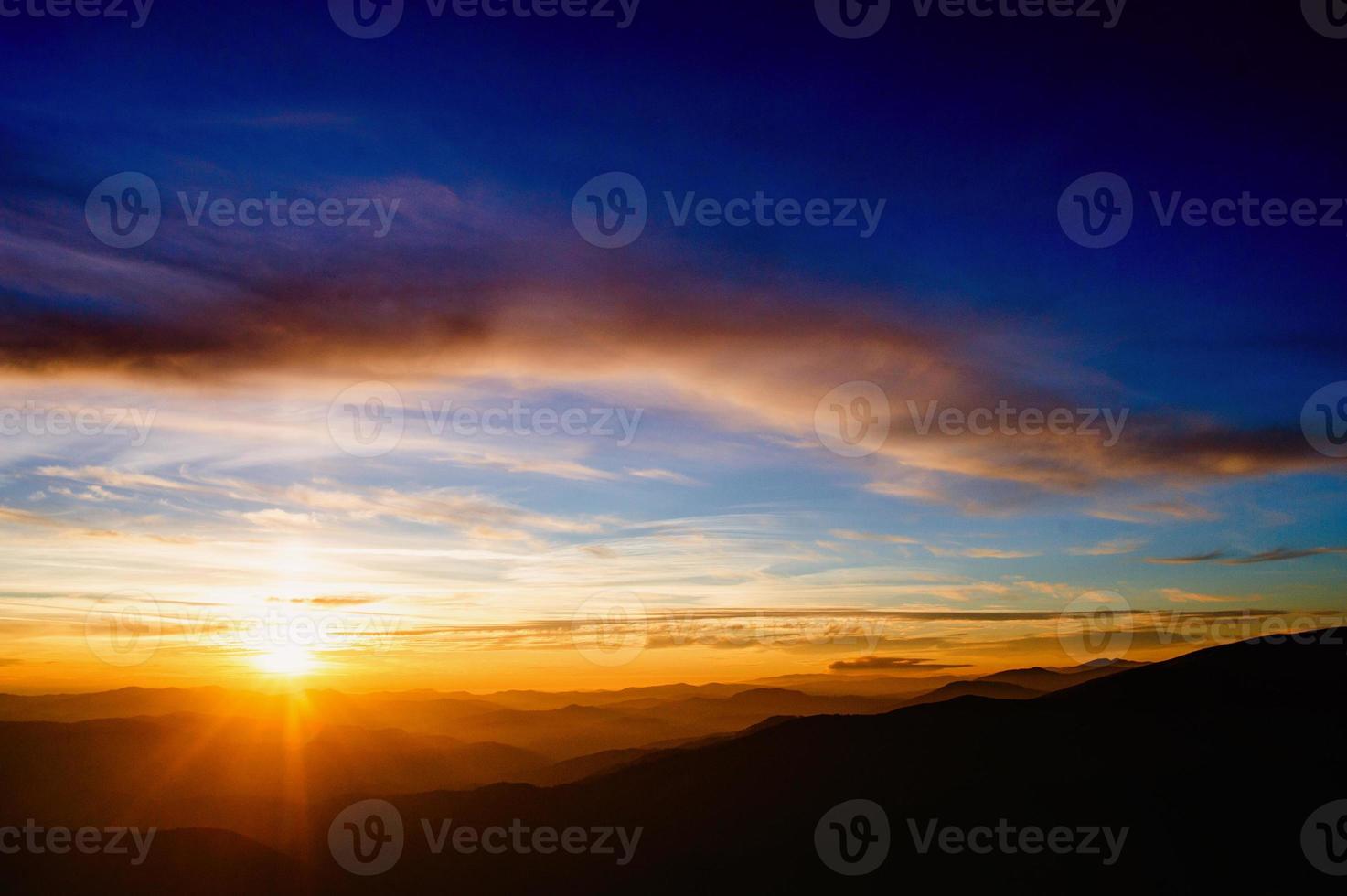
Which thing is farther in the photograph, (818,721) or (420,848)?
(818,721)

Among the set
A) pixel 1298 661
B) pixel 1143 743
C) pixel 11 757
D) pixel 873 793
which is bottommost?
pixel 11 757

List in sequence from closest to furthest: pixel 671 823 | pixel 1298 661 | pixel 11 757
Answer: pixel 671 823
pixel 1298 661
pixel 11 757

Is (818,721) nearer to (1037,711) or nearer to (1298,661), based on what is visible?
(1037,711)

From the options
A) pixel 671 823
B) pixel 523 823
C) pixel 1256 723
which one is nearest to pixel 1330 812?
pixel 1256 723

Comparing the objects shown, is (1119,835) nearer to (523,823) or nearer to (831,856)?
(831,856)

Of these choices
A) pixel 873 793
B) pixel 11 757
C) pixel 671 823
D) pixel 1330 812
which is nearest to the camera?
pixel 1330 812

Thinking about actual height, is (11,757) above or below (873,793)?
below

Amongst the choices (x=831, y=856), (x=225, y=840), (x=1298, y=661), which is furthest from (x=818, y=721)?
(x=225, y=840)

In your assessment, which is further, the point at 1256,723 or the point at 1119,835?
the point at 1256,723

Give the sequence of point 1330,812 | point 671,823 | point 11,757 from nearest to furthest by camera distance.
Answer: point 1330,812, point 671,823, point 11,757
